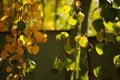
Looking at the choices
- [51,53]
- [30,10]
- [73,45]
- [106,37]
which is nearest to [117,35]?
[106,37]

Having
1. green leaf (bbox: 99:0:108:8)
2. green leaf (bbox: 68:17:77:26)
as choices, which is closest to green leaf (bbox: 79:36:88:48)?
green leaf (bbox: 68:17:77:26)

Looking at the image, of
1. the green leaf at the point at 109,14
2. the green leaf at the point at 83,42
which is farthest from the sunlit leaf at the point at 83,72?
the green leaf at the point at 109,14

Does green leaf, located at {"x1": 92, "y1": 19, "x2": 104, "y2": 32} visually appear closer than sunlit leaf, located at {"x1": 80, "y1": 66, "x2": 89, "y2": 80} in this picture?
Yes

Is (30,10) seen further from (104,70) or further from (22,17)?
(104,70)

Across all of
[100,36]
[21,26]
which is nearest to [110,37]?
[100,36]

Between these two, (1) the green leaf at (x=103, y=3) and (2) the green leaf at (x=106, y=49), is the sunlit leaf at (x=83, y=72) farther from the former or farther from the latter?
(1) the green leaf at (x=103, y=3)

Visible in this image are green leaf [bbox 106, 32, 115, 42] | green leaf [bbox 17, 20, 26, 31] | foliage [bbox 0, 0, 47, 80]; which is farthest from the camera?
foliage [bbox 0, 0, 47, 80]

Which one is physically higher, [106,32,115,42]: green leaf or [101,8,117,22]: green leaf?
[101,8,117,22]: green leaf

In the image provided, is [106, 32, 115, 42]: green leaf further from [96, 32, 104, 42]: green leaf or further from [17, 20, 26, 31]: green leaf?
[17, 20, 26, 31]: green leaf

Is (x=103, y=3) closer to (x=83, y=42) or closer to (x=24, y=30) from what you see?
(x=83, y=42)

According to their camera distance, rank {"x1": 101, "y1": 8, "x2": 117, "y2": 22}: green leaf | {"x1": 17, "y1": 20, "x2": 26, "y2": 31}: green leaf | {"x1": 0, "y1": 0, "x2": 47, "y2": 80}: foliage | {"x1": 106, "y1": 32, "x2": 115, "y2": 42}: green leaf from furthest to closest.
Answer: {"x1": 0, "y1": 0, "x2": 47, "y2": 80}: foliage → {"x1": 17, "y1": 20, "x2": 26, "y2": 31}: green leaf → {"x1": 106, "y1": 32, "x2": 115, "y2": 42}: green leaf → {"x1": 101, "y1": 8, "x2": 117, "y2": 22}: green leaf
